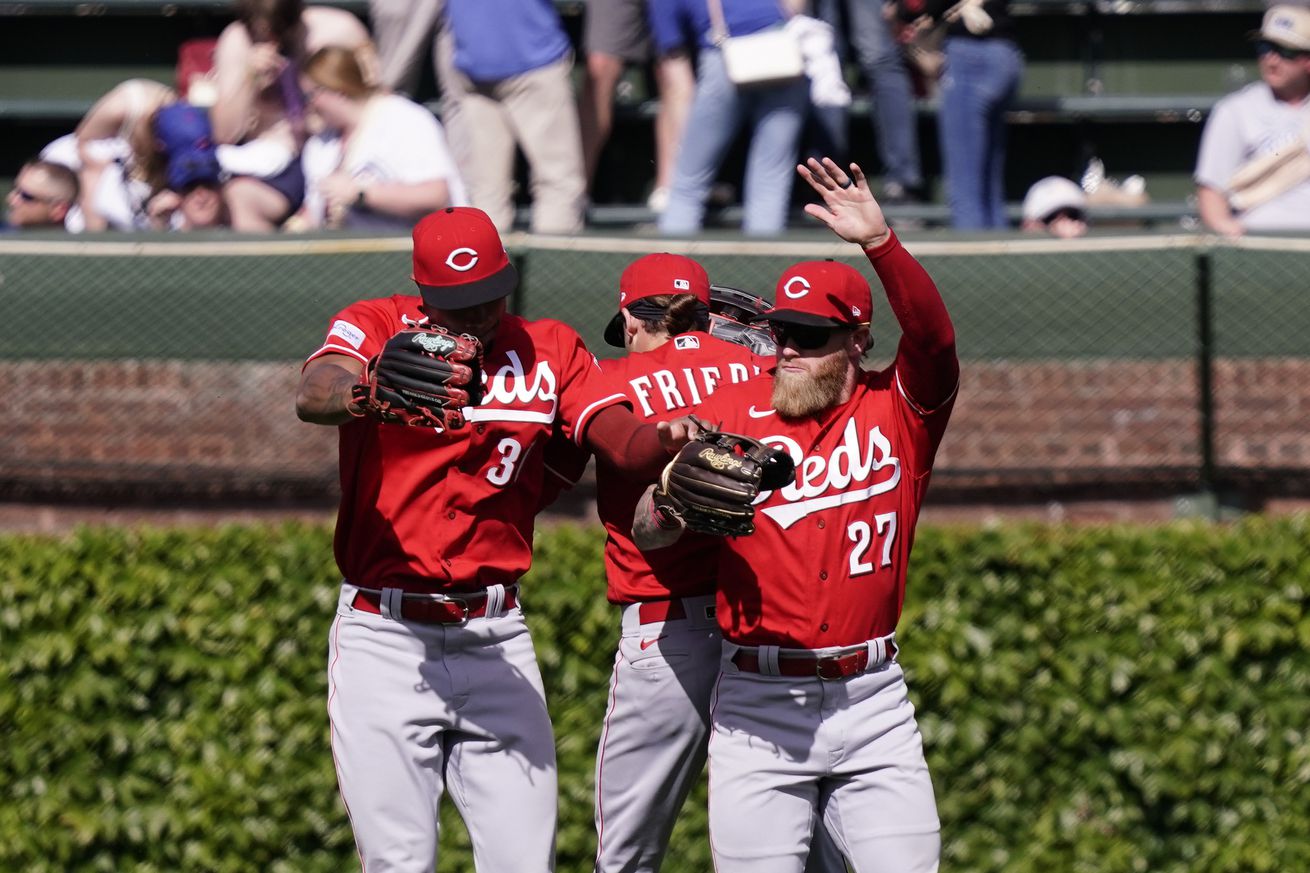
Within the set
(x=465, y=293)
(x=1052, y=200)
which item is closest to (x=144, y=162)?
(x=1052, y=200)

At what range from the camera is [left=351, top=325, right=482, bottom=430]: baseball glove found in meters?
4.13

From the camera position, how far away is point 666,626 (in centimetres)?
528

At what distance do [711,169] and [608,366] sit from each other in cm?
318

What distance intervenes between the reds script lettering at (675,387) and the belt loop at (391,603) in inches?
36.6

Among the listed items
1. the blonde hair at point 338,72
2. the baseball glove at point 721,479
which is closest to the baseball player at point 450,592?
the baseball glove at point 721,479

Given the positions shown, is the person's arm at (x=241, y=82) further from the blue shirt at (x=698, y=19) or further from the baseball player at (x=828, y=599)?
the baseball player at (x=828, y=599)

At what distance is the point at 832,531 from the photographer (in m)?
4.73

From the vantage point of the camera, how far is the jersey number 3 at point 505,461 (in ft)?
15.7

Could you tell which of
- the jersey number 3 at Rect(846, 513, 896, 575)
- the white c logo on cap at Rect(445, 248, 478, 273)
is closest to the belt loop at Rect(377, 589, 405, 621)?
the white c logo on cap at Rect(445, 248, 478, 273)

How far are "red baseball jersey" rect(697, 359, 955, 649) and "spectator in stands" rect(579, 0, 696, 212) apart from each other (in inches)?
158

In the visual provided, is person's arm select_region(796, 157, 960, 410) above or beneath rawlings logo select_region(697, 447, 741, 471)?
above

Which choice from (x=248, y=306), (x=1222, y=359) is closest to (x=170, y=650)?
(x=248, y=306)

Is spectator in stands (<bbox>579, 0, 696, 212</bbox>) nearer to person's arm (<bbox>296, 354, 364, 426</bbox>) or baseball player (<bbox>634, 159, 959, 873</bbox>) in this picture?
baseball player (<bbox>634, 159, 959, 873</bbox>)

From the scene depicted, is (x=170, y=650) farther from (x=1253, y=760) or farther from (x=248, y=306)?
(x=1253, y=760)
